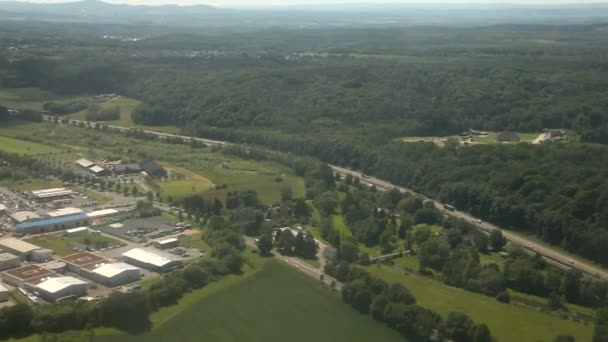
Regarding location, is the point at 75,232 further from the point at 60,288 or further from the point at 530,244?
the point at 530,244

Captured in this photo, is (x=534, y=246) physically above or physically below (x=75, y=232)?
below

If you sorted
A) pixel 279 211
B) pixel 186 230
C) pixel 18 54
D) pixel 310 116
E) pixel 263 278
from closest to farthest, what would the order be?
pixel 263 278 < pixel 186 230 < pixel 279 211 < pixel 310 116 < pixel 18 54

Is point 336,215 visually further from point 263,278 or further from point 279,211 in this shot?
point 263,278

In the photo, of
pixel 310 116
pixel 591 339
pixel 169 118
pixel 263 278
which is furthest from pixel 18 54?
pixel 591 339

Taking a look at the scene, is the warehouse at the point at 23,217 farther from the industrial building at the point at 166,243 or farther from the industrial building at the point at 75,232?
the industrial building at the point at 166,243

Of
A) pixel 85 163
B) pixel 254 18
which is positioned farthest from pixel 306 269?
pixel 254 18

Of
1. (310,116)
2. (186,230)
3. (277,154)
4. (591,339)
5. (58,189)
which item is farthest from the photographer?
(310,116)

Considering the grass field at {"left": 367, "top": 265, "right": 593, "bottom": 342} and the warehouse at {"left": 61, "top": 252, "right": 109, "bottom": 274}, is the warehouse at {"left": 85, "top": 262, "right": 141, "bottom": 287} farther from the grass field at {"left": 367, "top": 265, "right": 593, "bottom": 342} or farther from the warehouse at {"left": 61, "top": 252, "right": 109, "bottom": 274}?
the grass field at {"left": 367, "top": 265, "right": 593, "bottom": 342}
